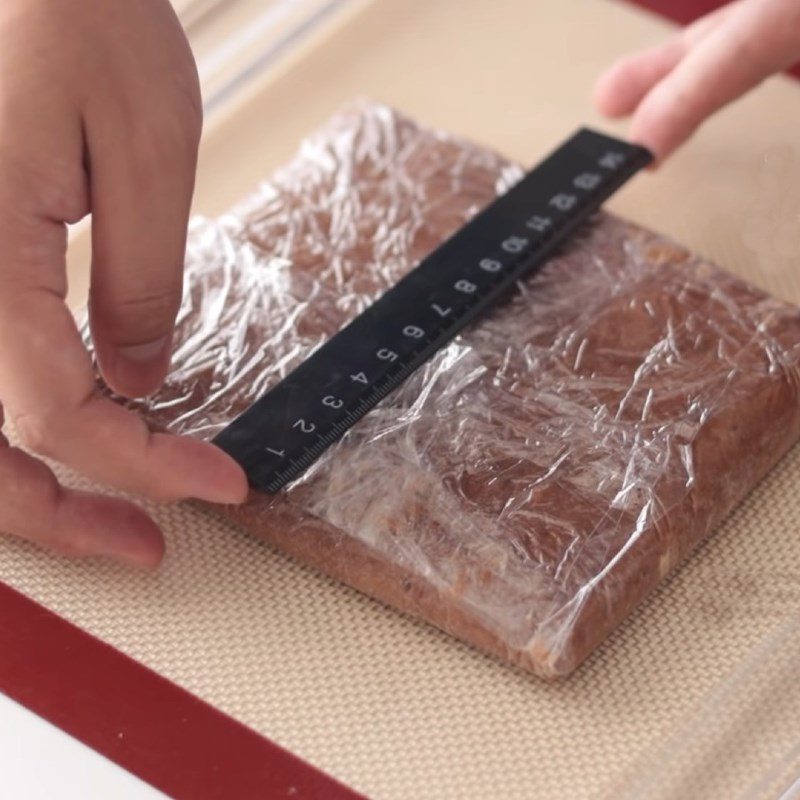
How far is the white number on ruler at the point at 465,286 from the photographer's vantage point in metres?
1.05

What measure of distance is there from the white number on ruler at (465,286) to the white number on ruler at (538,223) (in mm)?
83

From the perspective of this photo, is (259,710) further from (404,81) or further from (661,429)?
(404,81)

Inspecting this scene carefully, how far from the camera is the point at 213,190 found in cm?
127

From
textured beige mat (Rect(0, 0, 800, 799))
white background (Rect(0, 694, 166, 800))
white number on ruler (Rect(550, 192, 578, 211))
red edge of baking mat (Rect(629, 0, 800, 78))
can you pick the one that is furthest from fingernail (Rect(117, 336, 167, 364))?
red edge of baking mat (Rect(629, 0, 800, 78))

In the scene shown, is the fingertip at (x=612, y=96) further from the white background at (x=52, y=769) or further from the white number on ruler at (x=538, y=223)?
the white background at (x=52, y=769)

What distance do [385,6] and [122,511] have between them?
705 millimetres

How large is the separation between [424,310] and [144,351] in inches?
8.3

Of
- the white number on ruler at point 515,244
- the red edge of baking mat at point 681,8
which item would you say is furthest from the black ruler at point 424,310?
the red edge of baking mat at point 681,8

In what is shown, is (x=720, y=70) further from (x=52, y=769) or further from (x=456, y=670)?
(x=52, y=769)

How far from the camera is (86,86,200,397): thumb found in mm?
843

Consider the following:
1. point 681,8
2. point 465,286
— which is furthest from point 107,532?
point 681,8

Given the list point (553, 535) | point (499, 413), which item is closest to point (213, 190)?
point (499, 413)

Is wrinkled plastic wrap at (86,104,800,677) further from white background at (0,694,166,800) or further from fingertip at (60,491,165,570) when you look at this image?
white background at (0,694,166,800)

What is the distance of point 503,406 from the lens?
0.98 m
